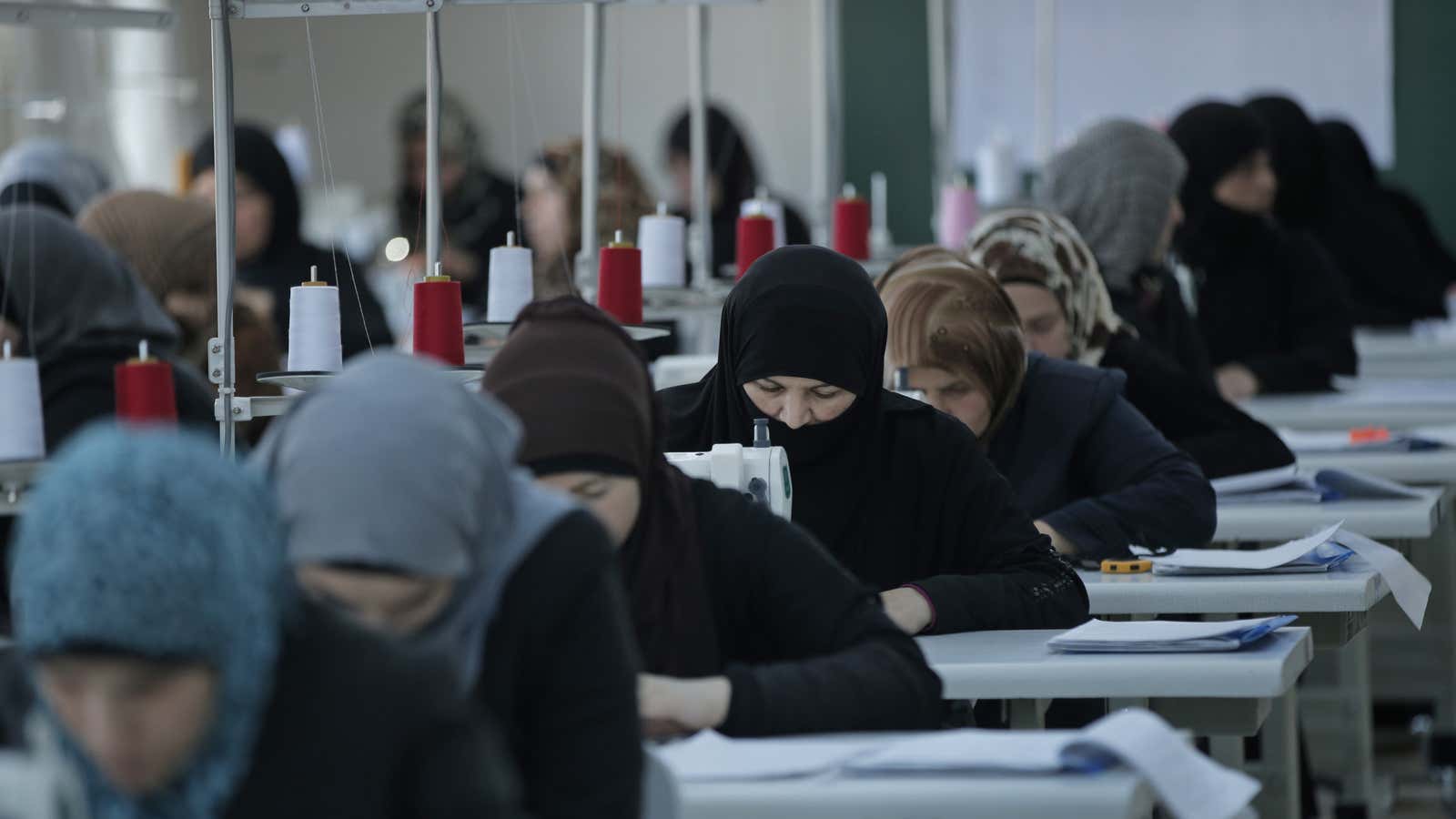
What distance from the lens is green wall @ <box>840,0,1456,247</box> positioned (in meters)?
9.39

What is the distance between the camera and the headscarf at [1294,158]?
6.54m

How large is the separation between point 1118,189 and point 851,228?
75cm

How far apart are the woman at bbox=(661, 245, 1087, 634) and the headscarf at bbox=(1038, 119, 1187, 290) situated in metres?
1.77

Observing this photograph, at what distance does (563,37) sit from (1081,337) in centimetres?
627

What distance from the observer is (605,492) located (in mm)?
1938

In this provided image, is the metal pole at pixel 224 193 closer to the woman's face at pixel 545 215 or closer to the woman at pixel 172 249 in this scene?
the woman at pixel 172 249

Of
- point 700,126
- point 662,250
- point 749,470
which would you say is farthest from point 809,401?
point 700,126

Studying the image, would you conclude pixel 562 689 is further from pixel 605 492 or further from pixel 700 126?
pixel 700 126

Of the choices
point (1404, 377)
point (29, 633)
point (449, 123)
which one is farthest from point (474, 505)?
point (449, 123)

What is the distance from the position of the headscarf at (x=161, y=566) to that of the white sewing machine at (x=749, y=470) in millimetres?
1233

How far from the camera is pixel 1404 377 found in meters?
6.75

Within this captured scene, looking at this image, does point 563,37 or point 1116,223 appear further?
point 563,37

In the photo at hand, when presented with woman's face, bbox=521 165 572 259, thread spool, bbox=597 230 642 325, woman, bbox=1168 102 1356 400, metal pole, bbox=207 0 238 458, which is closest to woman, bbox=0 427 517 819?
metal pole, bbox=207 0 238 458

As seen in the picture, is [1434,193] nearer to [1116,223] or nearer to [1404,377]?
[1404,377]
